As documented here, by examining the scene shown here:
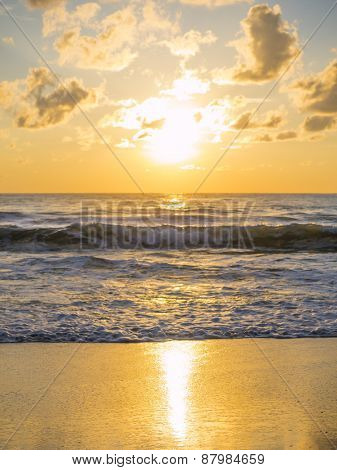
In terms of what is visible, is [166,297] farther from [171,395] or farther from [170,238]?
[170,238]

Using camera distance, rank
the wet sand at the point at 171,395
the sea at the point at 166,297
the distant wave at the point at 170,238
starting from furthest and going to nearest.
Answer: the distant wave at the point at 170,238 < the sea at the point at 166,297 < the wet sand at the point at 171,395

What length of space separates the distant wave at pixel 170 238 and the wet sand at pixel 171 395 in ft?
41.6

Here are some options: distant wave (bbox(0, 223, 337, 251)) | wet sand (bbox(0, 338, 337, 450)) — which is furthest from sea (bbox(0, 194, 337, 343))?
distant wave (bbox(0, 223, 337, 251))

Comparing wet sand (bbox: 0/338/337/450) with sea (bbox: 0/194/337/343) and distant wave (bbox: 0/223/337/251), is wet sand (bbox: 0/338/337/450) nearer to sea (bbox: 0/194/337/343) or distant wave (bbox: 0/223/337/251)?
sea (bbox: 0/194/337/343)

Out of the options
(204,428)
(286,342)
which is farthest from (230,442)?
(286,342)

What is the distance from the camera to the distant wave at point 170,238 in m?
18.3

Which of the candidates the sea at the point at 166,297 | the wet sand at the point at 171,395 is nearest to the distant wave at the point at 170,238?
the sea at the point at 166,297

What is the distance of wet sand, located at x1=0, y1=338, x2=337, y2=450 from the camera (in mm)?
2982

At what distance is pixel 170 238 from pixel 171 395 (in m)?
16.4

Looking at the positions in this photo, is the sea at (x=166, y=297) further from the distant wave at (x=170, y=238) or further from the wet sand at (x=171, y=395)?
the distant wave at (x=170, y=238)

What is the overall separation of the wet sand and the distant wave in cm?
1266

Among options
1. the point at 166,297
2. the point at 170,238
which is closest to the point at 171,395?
the point at 166,297

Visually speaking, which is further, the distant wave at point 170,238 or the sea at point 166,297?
the distant wave at point 170,238
